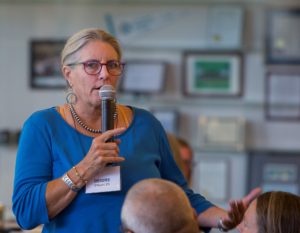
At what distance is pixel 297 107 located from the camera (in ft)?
14.7

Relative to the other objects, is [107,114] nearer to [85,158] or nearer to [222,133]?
[85,158]

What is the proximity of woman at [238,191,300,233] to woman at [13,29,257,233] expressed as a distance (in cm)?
12

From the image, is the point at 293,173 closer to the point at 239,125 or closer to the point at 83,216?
the point at 239,125

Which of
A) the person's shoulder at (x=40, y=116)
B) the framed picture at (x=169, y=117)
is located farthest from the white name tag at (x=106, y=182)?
the framed picture at (x=169, y=117)

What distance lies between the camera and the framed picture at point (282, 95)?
4480 millimetres

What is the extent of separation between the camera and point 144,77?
4.52 meters

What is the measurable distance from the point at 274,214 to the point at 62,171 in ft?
2.04

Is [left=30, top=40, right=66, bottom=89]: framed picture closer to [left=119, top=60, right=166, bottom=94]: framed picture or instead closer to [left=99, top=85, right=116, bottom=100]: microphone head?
[left=119, top=60, right=166, bottom=94]: framed picture

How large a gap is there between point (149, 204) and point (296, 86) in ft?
11.4

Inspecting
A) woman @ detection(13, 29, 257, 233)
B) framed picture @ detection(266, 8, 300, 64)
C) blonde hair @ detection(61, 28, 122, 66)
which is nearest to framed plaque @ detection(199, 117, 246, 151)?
framed picture @ detection(266, 8, 300, 64)

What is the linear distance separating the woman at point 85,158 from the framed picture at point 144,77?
2.60m

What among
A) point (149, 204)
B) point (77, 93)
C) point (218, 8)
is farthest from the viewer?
point (218, 8)

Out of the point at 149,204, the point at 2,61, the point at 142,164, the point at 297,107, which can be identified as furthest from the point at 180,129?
the point at 149,204

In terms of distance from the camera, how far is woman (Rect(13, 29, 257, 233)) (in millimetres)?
1643
